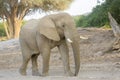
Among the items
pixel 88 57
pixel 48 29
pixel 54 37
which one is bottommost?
pixel 88 57

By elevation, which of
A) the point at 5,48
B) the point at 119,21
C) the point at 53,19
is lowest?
the point at 5,48

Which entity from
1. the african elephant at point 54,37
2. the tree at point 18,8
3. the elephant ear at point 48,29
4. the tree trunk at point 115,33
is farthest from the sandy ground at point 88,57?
the tree at point 18,8

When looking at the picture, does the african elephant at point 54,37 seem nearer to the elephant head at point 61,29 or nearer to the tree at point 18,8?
the elephant head at point 61,29

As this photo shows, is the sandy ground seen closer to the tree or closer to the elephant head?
the elephant head

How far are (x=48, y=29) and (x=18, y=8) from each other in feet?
115

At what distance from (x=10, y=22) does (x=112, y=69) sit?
111 ft

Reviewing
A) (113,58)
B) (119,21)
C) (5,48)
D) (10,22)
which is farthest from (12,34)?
(113,58)

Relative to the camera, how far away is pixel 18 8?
47719 mm

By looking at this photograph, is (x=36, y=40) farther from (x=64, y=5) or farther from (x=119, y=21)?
(x=64, y=5)

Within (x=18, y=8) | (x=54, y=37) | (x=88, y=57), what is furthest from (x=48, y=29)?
(x=18, y=8)

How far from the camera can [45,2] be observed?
1829 inches

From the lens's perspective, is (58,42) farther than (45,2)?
No

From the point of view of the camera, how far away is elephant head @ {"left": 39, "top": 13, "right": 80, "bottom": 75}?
39.9ft

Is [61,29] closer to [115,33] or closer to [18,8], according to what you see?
[115,33]
